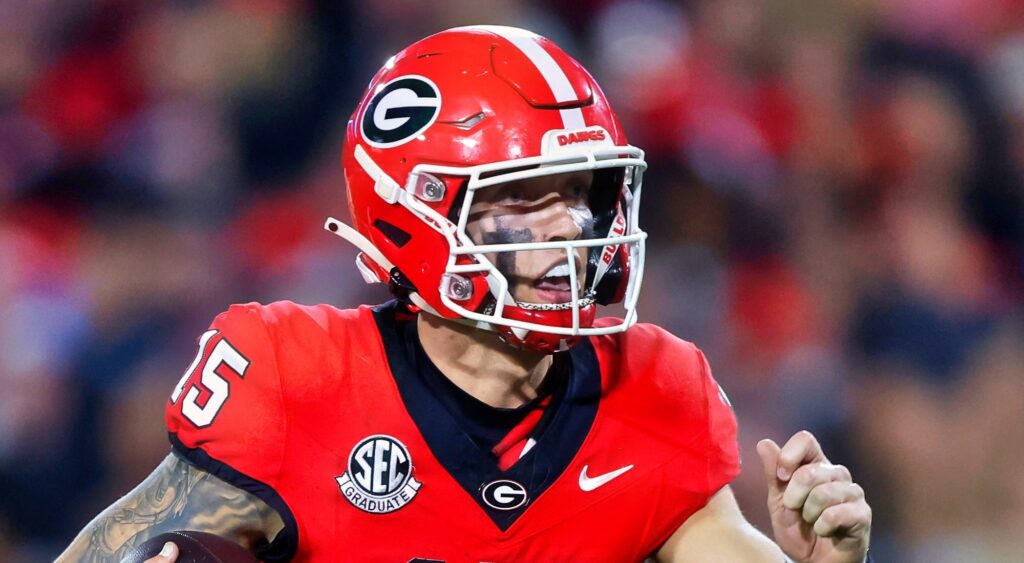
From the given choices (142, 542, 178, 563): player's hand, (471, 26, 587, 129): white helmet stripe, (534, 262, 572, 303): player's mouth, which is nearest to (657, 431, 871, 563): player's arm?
(534, 262, 572, 303): player's mouth

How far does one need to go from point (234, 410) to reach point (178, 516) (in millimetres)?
175

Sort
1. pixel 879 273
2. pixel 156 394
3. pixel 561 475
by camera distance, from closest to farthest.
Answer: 1. pixel 561 475
2. pixel 156 394
3. pixel 879 273

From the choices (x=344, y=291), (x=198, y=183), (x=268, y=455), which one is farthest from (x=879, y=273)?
(x=268, y=455)

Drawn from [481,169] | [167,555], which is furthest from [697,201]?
[167,555]

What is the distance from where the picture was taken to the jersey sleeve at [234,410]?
6.00 ft

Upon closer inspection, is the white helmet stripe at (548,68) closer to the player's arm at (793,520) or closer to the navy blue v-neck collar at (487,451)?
the navy blue v-neck collar at (487,451)

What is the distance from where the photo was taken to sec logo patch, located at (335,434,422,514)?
1.88m

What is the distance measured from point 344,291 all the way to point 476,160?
68.3 inches

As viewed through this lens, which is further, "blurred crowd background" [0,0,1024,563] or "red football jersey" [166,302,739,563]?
"blurred crowd background" [0,0,1024,563]

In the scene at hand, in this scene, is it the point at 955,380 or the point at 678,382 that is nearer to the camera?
the point at 678,382

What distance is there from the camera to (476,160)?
1853mm

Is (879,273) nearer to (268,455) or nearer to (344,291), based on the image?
(344,291)

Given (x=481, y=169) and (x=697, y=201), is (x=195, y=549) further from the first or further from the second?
(x=697, y=201)

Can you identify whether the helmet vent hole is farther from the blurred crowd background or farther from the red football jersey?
the blurred crowd background
